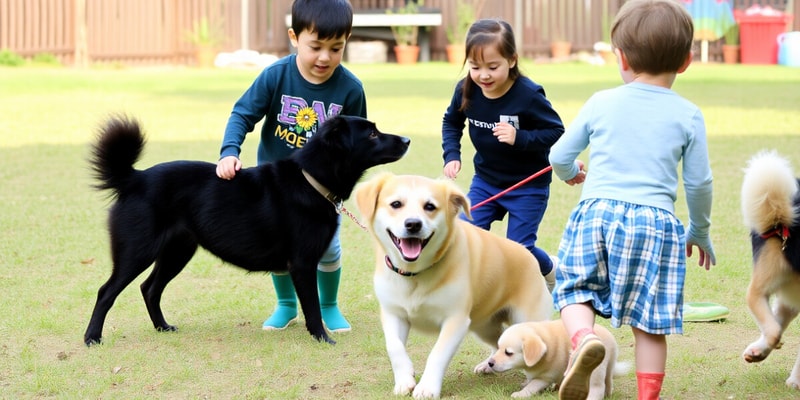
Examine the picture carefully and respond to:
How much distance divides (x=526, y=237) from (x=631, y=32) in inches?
74.3

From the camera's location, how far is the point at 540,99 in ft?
17.2

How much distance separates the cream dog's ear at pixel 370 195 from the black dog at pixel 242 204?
2.94 feet

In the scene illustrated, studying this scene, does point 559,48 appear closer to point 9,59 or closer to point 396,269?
point 9,59

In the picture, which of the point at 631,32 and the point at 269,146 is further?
the point at 269,146

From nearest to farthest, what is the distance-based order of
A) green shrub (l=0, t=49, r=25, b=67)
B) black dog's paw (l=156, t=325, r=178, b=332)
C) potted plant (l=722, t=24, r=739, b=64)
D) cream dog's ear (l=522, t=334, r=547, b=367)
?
cream dog's ear (l=522, t=334, r=547, b=367) → black dog's paw (l=156, t=325, r=178, b=332) → green shrub (l=0, t=49, r=25, b=67) → potted plant (l=722, t=24, r=739, b=64)

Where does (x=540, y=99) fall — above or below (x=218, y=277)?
above

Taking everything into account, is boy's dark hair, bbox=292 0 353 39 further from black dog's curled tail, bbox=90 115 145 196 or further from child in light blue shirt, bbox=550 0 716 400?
child in light blue shirt, bbox=550 0 716 400

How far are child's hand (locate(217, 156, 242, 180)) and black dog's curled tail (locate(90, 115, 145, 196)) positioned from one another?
387 mm

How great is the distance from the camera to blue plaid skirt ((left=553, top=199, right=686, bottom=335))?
3.56 m

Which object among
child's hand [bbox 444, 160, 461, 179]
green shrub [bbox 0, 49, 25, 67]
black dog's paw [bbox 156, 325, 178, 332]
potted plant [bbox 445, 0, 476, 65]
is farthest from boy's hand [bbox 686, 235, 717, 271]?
potted plant [bbox 445, 0, 476, 65]

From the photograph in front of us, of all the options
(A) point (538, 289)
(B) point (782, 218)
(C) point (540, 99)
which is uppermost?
(C) point (540, 99)

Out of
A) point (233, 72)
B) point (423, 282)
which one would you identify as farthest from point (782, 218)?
point (233, 72)

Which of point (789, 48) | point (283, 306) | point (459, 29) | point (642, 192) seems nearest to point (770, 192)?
point (642, 192)

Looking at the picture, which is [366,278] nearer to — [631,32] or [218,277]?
[218,277]
